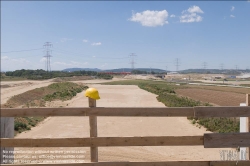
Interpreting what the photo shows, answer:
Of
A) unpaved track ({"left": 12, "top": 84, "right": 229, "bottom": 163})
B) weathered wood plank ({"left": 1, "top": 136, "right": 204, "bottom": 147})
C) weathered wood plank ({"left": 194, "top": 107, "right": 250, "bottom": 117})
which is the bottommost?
unpaved track ({"left": 12, "top": 84, "right": 229, "bottom": 163})

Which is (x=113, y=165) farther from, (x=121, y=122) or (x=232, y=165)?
(x=121, y=122)

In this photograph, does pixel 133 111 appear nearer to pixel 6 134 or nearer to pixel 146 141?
pixel 146 141

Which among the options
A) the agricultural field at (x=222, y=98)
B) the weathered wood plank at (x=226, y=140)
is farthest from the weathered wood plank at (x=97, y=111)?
the agricultural field at (x=222, y=98)

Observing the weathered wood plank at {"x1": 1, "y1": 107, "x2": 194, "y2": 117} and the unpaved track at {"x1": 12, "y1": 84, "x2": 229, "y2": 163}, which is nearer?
the weathered wood plank at {"x1": 1, "y1": 107, "x2": 194, "y2": 117}

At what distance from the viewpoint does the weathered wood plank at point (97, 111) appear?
3406 mm

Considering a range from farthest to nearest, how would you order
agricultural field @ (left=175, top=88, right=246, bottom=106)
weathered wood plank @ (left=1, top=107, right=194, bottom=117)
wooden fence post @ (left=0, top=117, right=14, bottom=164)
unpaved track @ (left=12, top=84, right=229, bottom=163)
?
agricultural field @ (left=175, top=88, right=246, bottom=106) < unpaved track @ (left=12, top=84, right=229, bottom=163) < wooden fence post @ (left=0, top=117, right=14, bottom=164) < weathered wood plank @ (left=1, top=107, right=194, bottom=117)

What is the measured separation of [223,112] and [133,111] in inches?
50.3

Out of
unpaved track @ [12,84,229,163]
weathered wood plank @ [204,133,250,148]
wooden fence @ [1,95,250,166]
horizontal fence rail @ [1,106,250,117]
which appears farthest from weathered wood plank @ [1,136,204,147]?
unpaved track @ [12,84,229,163]

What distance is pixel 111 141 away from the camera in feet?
11.2

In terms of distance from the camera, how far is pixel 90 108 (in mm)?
3434

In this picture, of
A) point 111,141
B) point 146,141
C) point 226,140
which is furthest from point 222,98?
point 111,141

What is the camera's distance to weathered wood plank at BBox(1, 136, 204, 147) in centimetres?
341

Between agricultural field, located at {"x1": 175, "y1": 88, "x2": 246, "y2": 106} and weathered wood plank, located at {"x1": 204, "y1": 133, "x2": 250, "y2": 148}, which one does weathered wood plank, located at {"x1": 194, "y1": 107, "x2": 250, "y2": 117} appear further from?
agricultural field, located at {"x1": 175, "y1": 88, "x2": 246, "y2": 106}

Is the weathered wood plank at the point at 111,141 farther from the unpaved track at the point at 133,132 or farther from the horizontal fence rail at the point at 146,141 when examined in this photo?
the unpaved track at the point at 133,132
